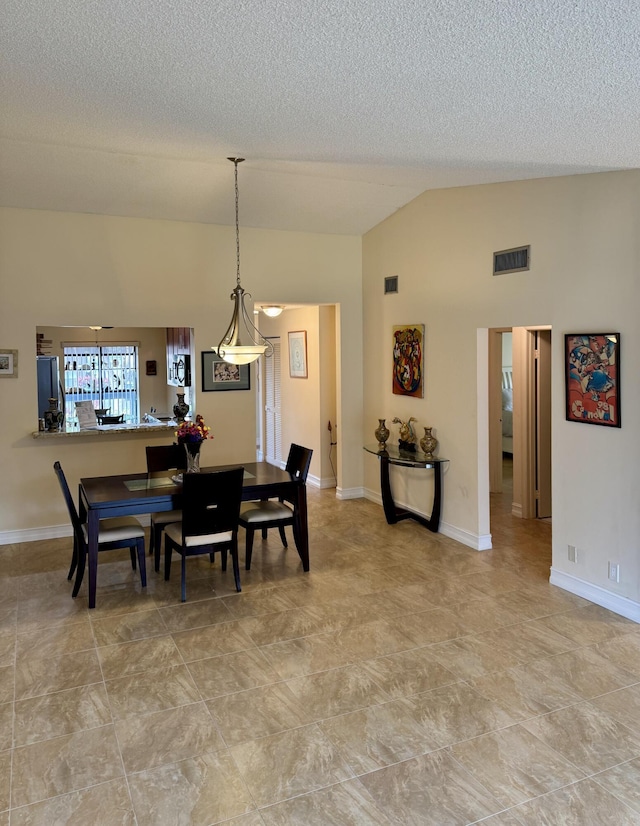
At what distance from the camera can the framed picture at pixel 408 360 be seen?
20.8 ft

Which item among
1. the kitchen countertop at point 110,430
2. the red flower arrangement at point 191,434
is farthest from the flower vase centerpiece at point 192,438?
the kitchen countertop at point 110,430

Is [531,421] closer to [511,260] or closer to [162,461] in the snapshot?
[511,260]

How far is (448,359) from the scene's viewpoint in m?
5.97

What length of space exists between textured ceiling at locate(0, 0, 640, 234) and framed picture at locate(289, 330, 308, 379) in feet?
11.6

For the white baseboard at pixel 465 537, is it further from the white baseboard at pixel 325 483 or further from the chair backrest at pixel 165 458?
the chair backrest at pixel 165 458

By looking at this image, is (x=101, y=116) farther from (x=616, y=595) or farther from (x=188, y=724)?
(x=616, y=595)

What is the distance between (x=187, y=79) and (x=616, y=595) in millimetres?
3998

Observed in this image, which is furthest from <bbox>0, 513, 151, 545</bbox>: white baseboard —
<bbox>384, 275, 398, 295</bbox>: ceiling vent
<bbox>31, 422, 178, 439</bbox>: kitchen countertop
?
<bbox>384, 275, 398, 295</bbox>: ceiling vent

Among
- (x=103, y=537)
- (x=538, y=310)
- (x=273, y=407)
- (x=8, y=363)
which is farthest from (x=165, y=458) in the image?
(x=273, y=407)

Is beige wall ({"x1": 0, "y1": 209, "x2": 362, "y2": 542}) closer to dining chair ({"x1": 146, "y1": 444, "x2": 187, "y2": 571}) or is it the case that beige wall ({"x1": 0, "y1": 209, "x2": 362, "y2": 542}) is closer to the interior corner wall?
dining chair ({"x1": 146, "y1": 444, "x2": 187, "y2": 571})

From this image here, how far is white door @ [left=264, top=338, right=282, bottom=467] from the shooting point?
942 cm

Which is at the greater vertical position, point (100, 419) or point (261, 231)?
point (261, 231)

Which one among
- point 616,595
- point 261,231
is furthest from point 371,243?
point 616,595

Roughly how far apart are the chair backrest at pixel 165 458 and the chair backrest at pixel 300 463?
0.98 meters
